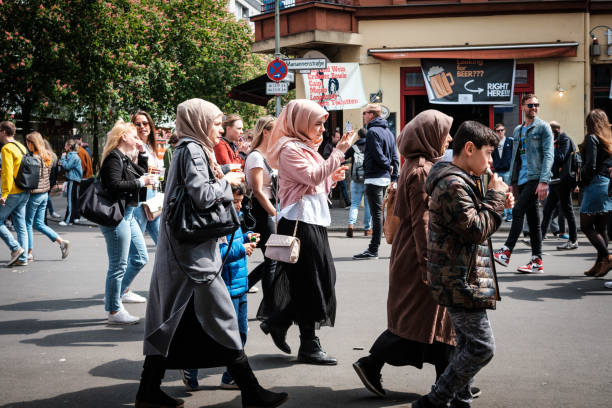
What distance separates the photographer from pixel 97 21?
835 inches

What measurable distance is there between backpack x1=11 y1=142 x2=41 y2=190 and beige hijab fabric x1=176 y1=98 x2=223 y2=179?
6324mm

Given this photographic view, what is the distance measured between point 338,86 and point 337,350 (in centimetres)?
1374

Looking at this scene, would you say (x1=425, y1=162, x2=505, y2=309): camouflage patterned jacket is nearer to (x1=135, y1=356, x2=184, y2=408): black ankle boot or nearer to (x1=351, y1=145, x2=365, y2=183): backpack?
(x1=135, y1=356, x2=184, y2=408): black ankle boot

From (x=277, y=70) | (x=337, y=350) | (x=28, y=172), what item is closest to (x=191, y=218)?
(x=337, y=350)

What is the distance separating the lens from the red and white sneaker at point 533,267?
8.73 metres

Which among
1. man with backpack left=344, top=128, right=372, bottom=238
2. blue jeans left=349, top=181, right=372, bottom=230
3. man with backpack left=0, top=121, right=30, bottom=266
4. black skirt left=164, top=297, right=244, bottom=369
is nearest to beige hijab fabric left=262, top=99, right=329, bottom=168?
black skirt left=164, top=297, right=244, bottom=369

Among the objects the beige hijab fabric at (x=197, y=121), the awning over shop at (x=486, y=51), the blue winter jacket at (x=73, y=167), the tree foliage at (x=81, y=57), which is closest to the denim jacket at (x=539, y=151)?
the beige hijab fabric at (x=197, y=121)

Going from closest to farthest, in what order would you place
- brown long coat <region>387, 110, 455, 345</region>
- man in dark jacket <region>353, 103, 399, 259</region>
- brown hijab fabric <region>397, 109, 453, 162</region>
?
brown long coat <region>387, 110, 455, 345</region>
brown hijab fabric <region>397, 109, 453, 162</region>
man in dark jacket <region>353, 103, 399, 259</region>

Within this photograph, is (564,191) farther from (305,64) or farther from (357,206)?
(305,64)

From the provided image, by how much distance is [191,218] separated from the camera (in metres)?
3.91

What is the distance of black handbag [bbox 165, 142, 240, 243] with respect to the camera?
3.90 meters

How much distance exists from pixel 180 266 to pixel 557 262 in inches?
276

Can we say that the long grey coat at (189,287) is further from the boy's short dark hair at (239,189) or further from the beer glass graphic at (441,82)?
the beer glass graphic at (441,82)

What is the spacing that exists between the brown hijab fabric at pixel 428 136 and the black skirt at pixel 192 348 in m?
1.66
